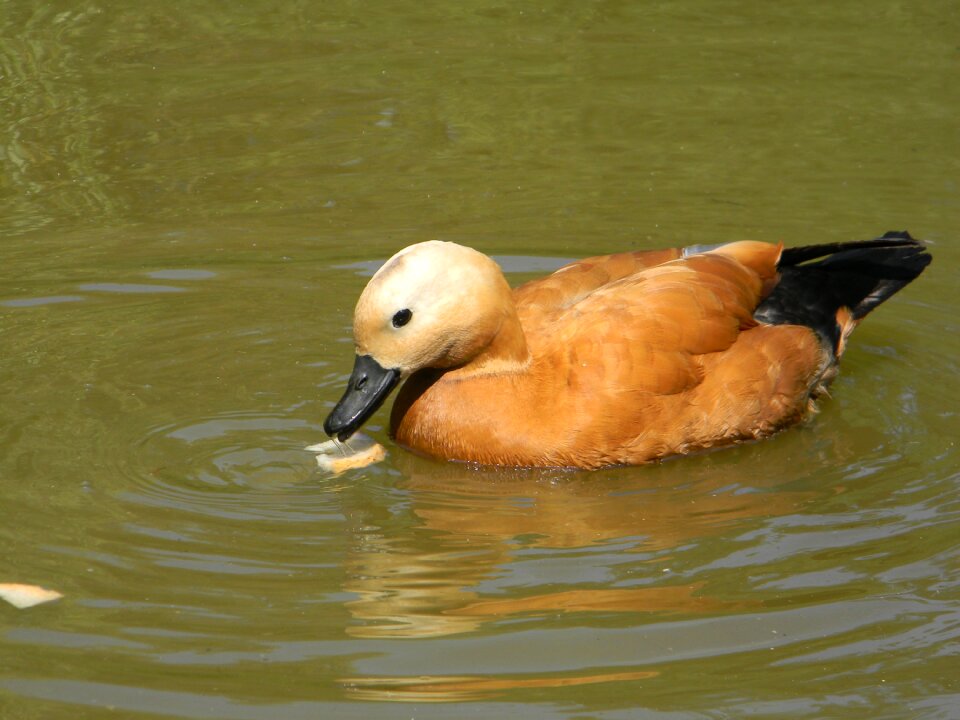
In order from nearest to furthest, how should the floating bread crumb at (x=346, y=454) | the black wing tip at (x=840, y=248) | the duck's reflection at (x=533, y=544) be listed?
the duck's reflection at (x=533, y=544)
the floating bread crumb at (x=346, y=454)
the black wing tip at (x=840, y=248)

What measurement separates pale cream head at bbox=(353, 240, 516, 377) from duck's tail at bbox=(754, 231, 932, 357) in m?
1.51

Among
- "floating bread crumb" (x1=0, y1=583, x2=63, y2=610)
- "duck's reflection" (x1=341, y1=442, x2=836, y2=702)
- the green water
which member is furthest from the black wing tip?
"floating bread crumb" (x1=0, y1=583, x2=63, y2=610)

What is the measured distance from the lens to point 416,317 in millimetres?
6191

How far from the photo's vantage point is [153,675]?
4.74 m

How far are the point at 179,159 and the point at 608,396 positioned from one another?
465cm

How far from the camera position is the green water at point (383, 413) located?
484 centimetres

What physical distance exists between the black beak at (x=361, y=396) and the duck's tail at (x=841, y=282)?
1936mm

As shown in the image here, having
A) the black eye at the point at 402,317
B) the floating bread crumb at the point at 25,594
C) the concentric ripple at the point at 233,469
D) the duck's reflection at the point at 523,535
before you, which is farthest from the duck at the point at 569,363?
the floating bread crumb at the point at 25,594

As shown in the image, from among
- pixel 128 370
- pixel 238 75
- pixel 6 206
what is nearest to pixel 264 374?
pixel 128 370

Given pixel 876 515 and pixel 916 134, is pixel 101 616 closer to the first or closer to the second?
pixel 876 515

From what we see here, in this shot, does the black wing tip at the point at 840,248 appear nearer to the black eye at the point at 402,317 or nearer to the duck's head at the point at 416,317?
the duck's head at the point at 416,317

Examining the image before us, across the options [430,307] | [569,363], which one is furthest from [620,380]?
[430,307]

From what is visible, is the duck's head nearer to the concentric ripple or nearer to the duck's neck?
the duck's neck

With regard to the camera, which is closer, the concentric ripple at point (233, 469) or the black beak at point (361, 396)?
the concentric ripple at point (233, 469)
